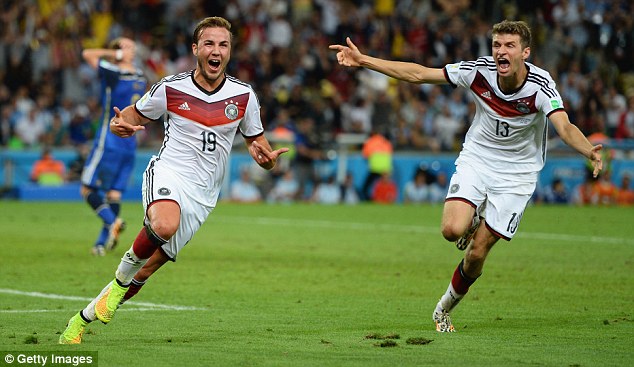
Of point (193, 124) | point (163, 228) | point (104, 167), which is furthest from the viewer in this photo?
point (104, 167)

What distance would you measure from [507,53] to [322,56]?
910 inches

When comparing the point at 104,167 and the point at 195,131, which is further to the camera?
the point at 104,167

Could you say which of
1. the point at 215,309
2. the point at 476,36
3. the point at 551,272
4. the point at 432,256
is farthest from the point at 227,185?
the point at 215,309

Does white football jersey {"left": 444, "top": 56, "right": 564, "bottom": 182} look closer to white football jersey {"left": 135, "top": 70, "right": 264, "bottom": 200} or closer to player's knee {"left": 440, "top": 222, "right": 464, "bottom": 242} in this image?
player's knee {"left": 440, "top": 222, "right": 464, "bottom": 242}

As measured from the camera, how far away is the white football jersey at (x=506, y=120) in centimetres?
950

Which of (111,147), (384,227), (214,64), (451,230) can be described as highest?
(214,64)

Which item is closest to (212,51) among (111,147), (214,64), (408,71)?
(214,64)

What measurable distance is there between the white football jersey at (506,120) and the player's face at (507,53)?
0.22 m

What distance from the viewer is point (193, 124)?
8.95m

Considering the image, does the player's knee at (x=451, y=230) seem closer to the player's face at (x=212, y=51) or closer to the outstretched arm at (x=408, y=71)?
the outstretched arm at (x=408, y=71)

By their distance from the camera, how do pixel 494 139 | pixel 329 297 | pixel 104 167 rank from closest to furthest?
pixel 494 139
pixel 329 297
pixel 104 167

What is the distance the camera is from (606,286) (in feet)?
42.1

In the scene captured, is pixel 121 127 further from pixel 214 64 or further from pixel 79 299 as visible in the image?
pixel 79 299

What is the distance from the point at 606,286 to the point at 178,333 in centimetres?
588
